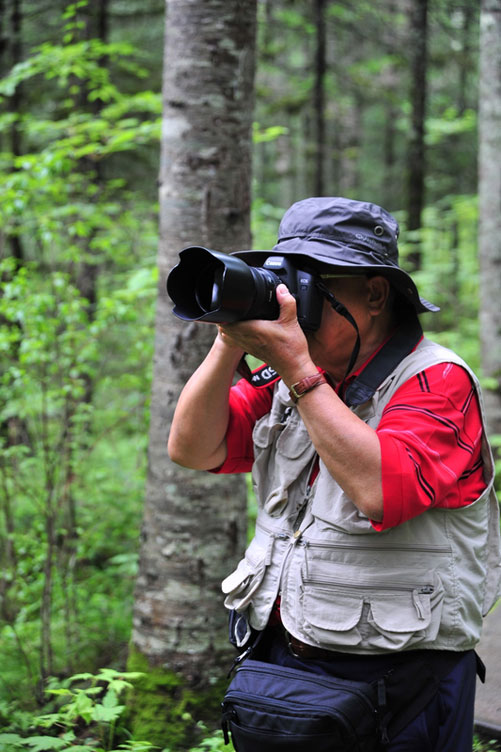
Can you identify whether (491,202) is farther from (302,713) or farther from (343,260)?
(302,713)

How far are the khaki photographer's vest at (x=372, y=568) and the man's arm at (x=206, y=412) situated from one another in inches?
10.3

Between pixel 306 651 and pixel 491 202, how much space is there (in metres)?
5.54

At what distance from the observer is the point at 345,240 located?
1756 mm

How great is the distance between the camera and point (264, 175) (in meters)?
19.6

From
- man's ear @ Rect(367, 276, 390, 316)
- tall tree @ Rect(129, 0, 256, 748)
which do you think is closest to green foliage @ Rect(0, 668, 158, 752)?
tall tree @ Rect(129, 0, 256, 748)

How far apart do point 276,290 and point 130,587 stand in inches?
159

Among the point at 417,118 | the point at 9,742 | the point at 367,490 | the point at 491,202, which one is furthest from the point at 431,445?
the point at 417,118

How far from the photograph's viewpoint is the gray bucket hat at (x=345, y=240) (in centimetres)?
173

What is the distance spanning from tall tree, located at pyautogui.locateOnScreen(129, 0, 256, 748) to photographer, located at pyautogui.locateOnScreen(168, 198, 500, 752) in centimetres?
115

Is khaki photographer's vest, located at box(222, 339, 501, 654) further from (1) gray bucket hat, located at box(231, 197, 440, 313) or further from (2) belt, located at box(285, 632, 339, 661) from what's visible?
(1) gray bucket hat, located at box(231, 197, 440, 313)

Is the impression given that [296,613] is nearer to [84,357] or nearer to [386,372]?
[386,372]

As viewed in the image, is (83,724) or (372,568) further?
(83,724)

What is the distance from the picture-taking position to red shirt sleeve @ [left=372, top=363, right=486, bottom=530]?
1517 millimetres

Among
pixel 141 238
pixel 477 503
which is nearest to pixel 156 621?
pixel 477 503
